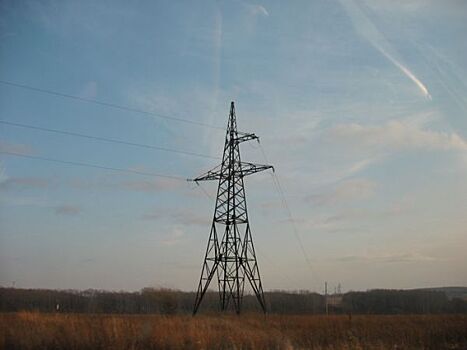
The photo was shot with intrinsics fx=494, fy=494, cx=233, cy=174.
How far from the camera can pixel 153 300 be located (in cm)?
3825

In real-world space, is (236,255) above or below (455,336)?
above

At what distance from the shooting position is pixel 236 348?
1237 cm

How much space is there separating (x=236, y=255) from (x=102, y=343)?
17.3 metres

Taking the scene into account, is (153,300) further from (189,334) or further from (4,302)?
(189,334)

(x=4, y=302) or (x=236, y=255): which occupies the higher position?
(x=236, y=255)

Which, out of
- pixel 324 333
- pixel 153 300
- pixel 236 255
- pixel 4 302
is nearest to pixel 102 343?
pixel 324 333

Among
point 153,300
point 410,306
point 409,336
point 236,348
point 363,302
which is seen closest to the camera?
point 236,348

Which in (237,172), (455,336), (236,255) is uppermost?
(237,172)

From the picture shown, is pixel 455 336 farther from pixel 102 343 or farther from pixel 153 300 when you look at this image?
pixel 153 300

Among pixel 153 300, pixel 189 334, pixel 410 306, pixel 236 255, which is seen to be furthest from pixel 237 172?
pixel 410 306

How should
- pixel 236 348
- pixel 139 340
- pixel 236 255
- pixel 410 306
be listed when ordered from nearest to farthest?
pixel 236 348, pixel 139 340, pixel 236 255, pixel 410 306

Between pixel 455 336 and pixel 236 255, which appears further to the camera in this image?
pixel 236 255

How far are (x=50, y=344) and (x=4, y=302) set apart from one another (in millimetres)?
30745

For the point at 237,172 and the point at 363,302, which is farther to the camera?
the point at 363,302
